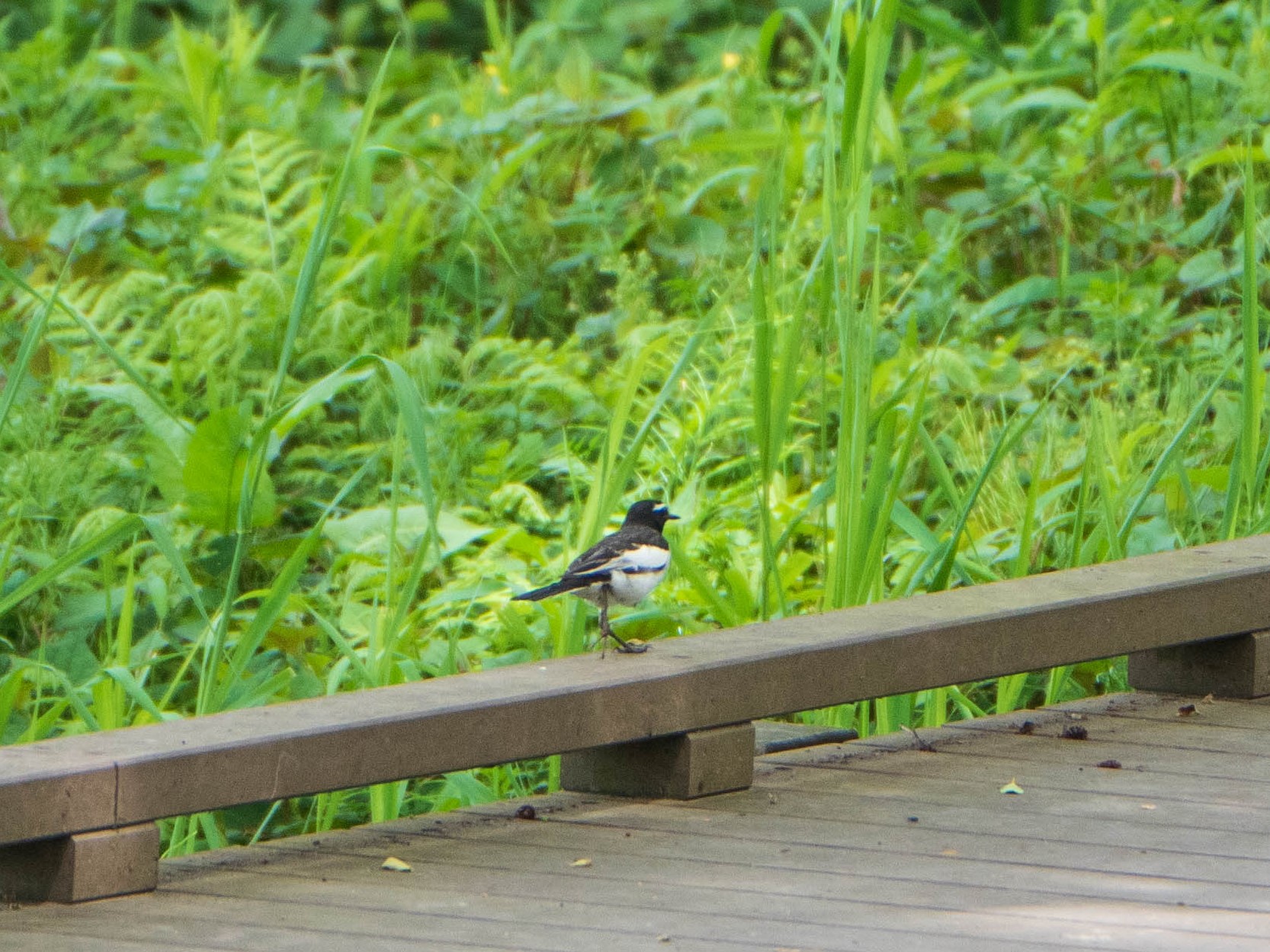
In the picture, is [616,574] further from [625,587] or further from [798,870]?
[798,870]

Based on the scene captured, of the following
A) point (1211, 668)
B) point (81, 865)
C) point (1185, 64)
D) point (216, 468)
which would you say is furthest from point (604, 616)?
point (1185, 64)

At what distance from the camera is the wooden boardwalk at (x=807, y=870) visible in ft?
7.91

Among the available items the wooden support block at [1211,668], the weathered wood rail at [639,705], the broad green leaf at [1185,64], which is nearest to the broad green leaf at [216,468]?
the weathered wood rail at [639,705]

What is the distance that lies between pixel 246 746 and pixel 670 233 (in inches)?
197

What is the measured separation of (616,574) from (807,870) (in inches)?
25.8

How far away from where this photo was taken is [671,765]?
121 inches

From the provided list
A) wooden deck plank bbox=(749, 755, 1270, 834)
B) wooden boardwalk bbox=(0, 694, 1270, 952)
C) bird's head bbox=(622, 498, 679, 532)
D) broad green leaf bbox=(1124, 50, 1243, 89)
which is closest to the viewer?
wooden boardwalk bbox=(0, 694, 1270, 952)

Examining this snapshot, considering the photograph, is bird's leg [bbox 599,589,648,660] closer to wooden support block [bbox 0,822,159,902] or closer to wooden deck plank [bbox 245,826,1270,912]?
wooden deck plank [bbox 245,826,1270,912]

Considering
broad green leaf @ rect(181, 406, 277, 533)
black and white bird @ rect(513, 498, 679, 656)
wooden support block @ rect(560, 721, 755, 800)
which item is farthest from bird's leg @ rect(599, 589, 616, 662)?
broad green leaf @ rect(181, 406, 277, 533)

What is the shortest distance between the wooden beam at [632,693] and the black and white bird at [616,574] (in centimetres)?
10

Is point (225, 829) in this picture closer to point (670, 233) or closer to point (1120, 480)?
point (1120, 480)

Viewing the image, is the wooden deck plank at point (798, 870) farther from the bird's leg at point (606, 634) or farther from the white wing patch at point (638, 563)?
the white wing patch at point (638, 563)

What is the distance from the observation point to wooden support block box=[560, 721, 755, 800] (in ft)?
10.1

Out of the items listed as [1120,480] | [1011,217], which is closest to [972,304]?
[1011,217]
